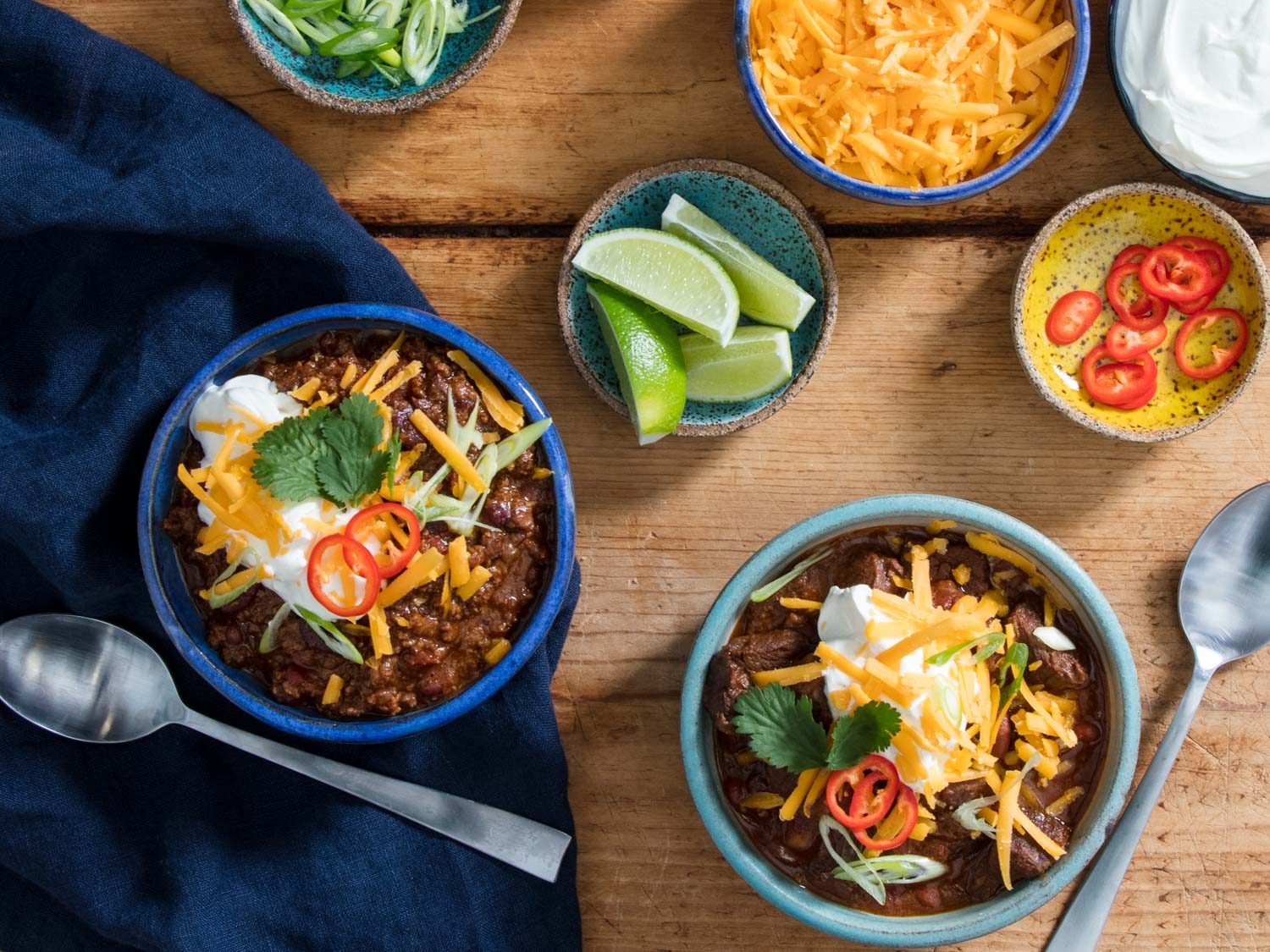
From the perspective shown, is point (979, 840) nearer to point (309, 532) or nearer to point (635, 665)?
point (635, 665)

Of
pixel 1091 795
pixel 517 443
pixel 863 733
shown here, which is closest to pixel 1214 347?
pixel 1091 795

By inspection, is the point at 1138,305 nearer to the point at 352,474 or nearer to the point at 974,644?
the point at 974,644

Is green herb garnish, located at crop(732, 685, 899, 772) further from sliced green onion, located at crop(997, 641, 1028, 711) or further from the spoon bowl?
the spoon bowl

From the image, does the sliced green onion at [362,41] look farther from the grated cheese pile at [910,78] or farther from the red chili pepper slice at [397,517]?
the red chili pepper slice at [397,517]

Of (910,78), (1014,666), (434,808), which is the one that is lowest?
(434,808)

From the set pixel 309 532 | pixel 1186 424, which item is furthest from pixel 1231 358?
pixel 309 532

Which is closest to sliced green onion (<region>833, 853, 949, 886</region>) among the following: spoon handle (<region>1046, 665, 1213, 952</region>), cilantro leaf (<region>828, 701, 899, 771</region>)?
cilantro leaf (<region>828, 701, 899, 771</region>)

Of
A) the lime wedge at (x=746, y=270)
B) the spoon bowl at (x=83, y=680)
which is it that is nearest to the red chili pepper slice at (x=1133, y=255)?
the lime wedge at (x=746, y=270)
